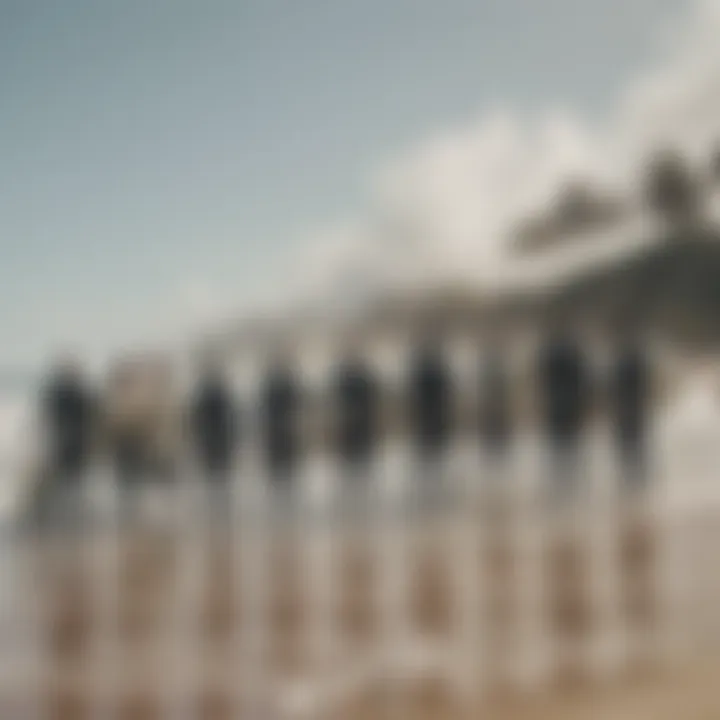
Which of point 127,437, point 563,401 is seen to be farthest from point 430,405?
point 127,437

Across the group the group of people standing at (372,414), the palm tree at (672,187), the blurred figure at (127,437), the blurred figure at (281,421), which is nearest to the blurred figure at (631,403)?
the group of people standing at (372,414)

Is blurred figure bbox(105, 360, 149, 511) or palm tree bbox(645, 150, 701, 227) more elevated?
palm tree bbox(645, 150, 701, 227)

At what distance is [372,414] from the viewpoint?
0.85 meters

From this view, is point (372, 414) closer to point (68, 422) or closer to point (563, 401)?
point (563, 401)

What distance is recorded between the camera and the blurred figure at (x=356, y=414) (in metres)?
0.85

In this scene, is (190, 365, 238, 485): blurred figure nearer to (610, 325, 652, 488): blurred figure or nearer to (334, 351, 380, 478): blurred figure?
(334, 351, 380, 478): blurred figure

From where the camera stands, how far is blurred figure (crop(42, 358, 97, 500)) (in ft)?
2.90

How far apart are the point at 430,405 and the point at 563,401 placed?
4.2 inches

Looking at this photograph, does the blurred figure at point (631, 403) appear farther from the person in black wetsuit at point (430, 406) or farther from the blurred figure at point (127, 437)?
the blurred figure at point (127, 437)

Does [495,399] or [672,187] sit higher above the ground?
[672,187]

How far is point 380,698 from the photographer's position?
759 mm

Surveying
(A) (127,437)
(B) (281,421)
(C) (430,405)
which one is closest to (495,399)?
(C) (430,405)

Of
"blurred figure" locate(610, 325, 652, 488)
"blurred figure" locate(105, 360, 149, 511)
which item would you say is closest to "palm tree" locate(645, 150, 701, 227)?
"blurred figure" locate(610, 325, 652, 488)

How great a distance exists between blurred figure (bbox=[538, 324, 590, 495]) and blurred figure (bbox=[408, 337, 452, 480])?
0.26ft
